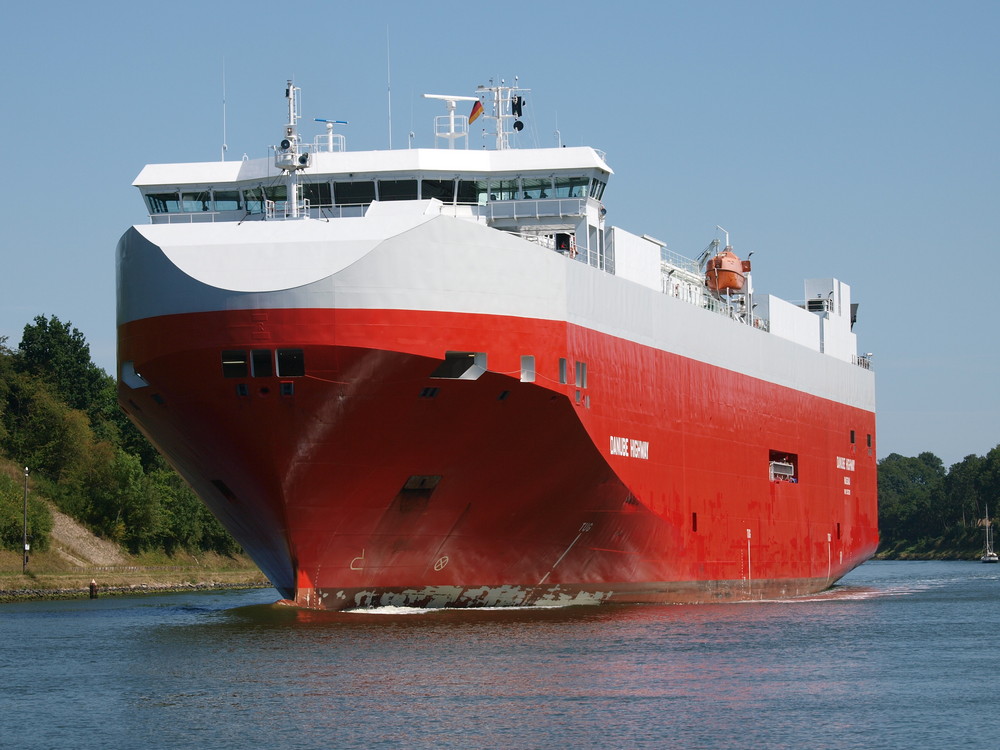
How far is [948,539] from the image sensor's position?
131250 millimetres

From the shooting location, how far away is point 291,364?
23359 millimetres

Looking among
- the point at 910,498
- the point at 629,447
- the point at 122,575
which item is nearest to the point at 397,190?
the point at 629,447

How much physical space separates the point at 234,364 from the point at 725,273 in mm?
17451

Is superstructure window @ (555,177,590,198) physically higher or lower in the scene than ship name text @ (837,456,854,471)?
higher

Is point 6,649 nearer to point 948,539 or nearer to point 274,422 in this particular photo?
point 274,422

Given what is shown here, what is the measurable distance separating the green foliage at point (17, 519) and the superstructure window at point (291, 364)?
101ft

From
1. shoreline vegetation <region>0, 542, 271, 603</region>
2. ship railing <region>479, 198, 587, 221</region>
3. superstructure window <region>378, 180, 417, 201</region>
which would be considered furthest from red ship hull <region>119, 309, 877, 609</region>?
shoreline vegetation <region>0, 542, 271, 603</region>

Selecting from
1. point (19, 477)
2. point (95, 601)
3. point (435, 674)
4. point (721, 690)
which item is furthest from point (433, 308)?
point (19, 477)

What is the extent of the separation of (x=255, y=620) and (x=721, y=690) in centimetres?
1185

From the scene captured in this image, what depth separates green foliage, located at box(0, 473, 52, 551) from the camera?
166ft

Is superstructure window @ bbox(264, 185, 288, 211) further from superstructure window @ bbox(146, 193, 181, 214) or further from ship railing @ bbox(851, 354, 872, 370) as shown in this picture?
ship railing @ bbox(851, 354, 872, 370)

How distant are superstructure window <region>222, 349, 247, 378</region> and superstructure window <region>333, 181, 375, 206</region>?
6.18m

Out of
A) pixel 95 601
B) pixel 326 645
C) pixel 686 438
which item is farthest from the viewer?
pixel 95 601

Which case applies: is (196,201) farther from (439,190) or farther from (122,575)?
(122,575)
